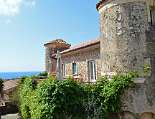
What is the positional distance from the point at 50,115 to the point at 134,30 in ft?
24.4

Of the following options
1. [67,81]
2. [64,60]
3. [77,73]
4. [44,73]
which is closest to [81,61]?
[77,73]

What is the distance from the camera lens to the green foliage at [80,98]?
17.2 metres

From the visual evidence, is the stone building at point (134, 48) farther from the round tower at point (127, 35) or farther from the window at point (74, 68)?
the window at point (74, 68)

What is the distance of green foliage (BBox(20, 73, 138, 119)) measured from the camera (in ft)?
56.3

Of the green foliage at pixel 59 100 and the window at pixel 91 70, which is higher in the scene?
the window at pixel 91 70

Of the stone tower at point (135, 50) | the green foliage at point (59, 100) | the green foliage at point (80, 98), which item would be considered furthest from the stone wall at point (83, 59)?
the green foliage at point (59, 100)

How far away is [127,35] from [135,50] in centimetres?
108

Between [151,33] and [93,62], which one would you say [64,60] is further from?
[151,33]

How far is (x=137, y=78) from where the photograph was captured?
17328 mm

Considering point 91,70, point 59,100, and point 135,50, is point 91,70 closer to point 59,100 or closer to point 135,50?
point 135,50

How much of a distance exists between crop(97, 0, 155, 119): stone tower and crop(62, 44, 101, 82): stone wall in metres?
5.08

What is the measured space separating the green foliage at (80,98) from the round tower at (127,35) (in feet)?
2.60

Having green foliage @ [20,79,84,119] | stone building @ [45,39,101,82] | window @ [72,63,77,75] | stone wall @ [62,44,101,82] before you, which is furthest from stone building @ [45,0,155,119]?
window @ [72,63,77,75]

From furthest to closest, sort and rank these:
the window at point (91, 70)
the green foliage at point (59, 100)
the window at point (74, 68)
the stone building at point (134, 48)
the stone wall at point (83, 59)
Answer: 1. the window at point (74, 68)
2. the window at point (91, 70)
3. the stone wall at point (83, 59)
4. the stone building at point (134, 48)
5. the green foliage at point (59, 100)
